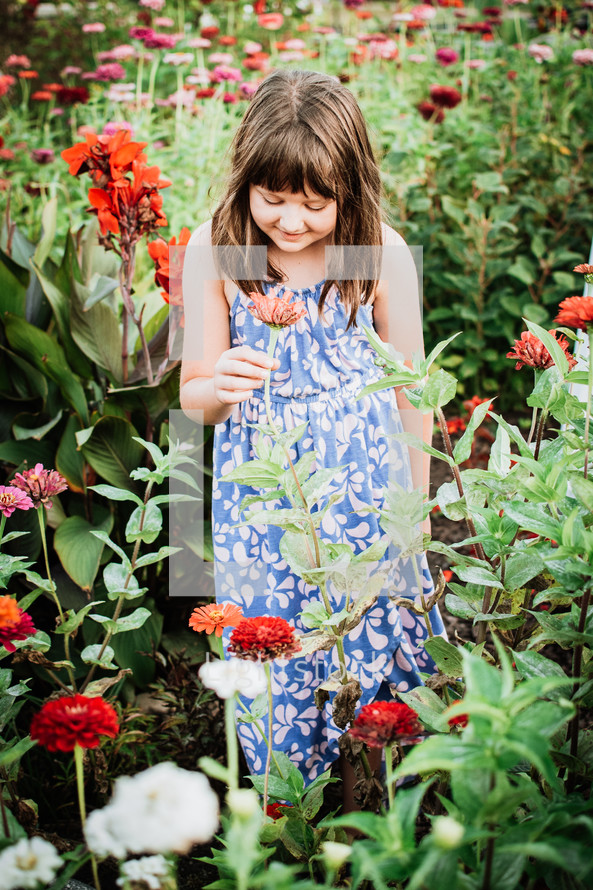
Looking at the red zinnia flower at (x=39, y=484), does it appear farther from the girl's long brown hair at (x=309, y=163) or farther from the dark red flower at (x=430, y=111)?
the dark red flower at (x=430, y=111)

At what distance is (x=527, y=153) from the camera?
9.58 feet

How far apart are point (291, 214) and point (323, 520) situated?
508mm

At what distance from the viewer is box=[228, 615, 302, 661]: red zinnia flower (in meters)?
0.74

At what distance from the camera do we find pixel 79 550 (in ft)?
4.62

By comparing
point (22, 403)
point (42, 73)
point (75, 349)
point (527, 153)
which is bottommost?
point (22, 403)

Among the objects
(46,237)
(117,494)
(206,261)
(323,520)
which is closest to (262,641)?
(117,494)

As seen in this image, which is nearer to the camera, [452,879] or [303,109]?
[452,879]

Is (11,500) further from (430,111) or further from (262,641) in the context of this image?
(430,111)

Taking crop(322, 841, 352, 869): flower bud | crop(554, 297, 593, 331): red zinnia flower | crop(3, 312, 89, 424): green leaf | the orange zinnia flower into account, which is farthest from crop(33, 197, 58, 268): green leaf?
crop(322, 841, 352, 869): flower bud

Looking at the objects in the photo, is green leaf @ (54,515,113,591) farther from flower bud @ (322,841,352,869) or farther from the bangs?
flower bud @ (322,841,352,869)

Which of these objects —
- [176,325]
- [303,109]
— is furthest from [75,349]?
[303,109]

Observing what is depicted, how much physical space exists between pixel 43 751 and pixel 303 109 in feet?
3.92

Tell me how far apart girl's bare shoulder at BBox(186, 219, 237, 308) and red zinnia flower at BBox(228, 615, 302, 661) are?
0.70 meters

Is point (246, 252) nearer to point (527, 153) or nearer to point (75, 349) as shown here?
point (75, 349)
